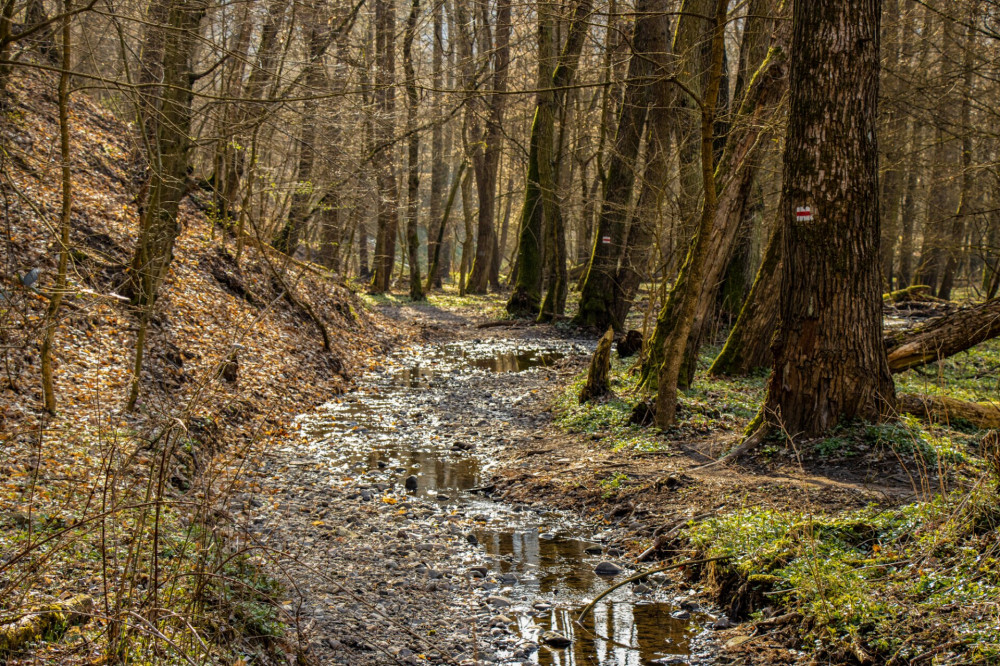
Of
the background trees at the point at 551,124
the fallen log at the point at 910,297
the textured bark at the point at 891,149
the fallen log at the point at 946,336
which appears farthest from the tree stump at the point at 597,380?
the fallen log at the point at 910,297

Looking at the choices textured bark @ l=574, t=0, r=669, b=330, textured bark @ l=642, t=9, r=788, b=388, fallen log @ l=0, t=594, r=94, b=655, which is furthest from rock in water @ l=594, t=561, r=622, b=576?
textured bark @ l=574, t=0, r=669, b=330

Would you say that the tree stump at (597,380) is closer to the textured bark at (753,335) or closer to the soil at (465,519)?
the soil at (465,519)

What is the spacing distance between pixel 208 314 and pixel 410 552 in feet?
23.0

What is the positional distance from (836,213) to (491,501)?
171 inches

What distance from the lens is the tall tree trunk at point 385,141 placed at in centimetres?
1634

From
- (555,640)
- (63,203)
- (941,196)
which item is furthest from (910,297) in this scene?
(63,203)

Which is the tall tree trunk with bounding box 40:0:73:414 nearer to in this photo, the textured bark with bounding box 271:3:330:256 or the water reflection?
the water reflection

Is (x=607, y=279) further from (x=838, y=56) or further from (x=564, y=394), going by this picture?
(x=838, y=56)

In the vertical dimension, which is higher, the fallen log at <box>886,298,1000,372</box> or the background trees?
the background trees

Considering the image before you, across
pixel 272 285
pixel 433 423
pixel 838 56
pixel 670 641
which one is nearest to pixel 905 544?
pixel 670 641

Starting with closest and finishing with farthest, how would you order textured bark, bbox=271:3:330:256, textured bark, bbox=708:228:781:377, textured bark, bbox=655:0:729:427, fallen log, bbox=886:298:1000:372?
1. textured bark, bbox=655:0:729:427
2. fallen log, bbox=886:298:1000:372
3. textured bark, bbox=708:228:781:377
4. textured bark, bbox=271:3:330:256

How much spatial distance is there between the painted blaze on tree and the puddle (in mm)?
2706

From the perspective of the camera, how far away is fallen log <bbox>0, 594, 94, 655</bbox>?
3.22m

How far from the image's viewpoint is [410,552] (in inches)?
237
